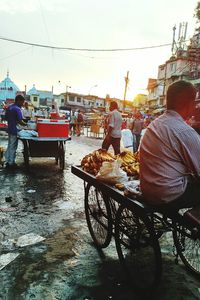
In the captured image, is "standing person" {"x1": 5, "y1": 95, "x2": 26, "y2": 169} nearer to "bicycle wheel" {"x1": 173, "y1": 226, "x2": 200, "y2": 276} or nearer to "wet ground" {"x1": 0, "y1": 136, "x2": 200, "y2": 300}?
"wet ground" {"x1": 0, "y1": 136, "x2": 200, "y2": 300}

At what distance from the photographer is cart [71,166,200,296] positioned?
2569mm

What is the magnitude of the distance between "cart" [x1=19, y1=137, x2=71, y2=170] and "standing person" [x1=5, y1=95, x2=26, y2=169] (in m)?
0.47

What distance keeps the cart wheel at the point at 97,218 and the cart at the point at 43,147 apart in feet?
14.6

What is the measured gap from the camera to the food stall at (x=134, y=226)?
2590 millimetres

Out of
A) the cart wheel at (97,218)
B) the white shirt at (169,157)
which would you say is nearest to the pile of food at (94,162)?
the cart wheel at (97,218)

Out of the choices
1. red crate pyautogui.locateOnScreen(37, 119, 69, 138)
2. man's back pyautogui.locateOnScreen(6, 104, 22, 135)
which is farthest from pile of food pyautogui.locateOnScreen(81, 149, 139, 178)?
man's back pyautogui.locateOnScreen(6, 104, 22, 135)

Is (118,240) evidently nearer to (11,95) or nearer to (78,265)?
(78,265)

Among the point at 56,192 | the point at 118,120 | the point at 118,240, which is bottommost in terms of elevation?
the point at 56,192

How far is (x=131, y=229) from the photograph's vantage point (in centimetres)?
326

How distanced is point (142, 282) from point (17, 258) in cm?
156

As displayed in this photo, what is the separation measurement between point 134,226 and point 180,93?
63.0 inches

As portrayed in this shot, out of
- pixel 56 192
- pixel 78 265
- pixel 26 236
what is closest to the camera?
pixel 78 265

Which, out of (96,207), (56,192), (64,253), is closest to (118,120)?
(56,192)

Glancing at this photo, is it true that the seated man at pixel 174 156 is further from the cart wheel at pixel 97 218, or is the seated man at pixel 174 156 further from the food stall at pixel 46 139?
the food stall at pixel 46 139
